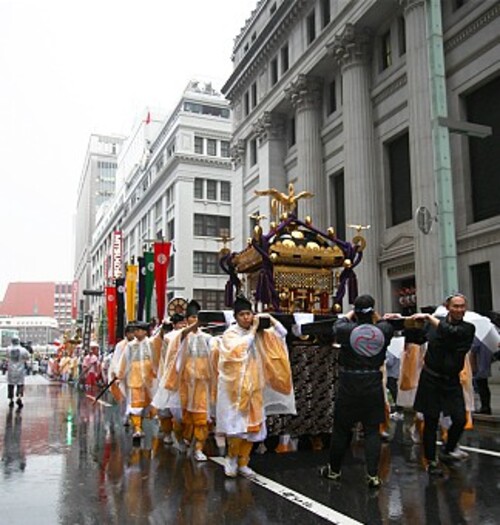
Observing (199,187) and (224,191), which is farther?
(224,191)

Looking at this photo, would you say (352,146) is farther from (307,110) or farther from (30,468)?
(30,468)

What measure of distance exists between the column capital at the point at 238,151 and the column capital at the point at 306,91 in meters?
7.82

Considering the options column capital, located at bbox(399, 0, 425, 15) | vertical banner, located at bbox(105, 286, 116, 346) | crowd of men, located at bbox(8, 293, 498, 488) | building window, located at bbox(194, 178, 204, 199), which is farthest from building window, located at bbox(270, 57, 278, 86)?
crowd of men, located at bbox(8, 293, 498, 488)

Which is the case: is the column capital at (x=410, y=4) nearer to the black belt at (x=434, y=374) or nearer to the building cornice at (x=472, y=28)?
the building cornice at (x=472, y=28)

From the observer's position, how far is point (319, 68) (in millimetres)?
25359

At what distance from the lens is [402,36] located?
2125 centimetres

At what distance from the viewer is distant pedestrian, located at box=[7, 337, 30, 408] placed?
16.2 m

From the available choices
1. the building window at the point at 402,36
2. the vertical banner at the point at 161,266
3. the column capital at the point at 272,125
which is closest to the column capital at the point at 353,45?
the building window at the point at 402,36

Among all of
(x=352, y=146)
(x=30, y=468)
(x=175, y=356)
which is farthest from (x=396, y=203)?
(x=30, y=468)

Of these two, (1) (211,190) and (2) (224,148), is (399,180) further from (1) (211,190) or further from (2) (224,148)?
(2) (224,148)

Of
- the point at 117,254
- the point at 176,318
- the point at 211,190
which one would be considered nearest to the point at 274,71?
the point at 211,190

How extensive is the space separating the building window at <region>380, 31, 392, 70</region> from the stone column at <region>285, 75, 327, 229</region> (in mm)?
4112

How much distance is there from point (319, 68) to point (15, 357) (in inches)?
663

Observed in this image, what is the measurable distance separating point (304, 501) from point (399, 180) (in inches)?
692
